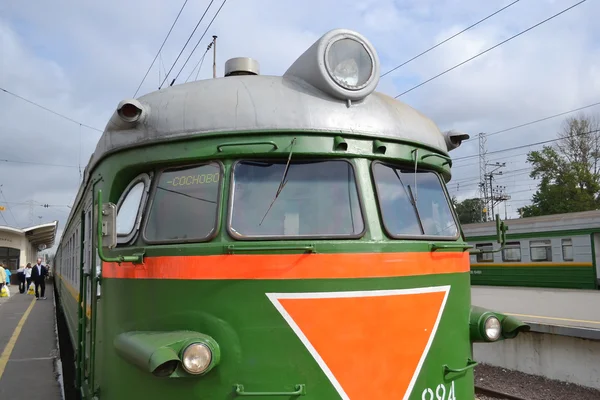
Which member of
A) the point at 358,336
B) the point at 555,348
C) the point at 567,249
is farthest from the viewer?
the point at 567,249

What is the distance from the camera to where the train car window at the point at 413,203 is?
375 centimetres

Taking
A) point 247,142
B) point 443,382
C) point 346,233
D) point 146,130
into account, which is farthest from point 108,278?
point 443,382

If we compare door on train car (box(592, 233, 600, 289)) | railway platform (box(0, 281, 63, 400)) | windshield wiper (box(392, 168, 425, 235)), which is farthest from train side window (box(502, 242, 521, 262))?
windshield wiper (box(392, 168, 425, 235))

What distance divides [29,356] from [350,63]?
27.4ft

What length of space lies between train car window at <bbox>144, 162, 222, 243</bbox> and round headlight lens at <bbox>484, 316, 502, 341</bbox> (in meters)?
2.14

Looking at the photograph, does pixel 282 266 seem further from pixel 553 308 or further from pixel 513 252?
pixel 513 252

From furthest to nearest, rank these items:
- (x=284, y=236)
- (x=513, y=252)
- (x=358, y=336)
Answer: (x=513, y=252), (x=284, y=236), (x=358, y=336)

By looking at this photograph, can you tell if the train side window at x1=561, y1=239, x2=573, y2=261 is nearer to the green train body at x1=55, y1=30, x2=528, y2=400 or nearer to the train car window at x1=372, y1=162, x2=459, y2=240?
the green train body at x1=55, y1=30, x2=528, y2=400

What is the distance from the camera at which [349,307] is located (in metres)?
3.23

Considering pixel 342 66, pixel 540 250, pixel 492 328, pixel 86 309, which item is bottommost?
pixel 492 328

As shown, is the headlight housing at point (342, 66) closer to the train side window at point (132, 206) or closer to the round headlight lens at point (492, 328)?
the train side window at point (132, 206)

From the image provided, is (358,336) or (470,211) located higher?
(470,211)

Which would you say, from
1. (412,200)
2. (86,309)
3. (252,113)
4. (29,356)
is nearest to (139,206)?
(252,113)

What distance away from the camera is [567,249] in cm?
1823
